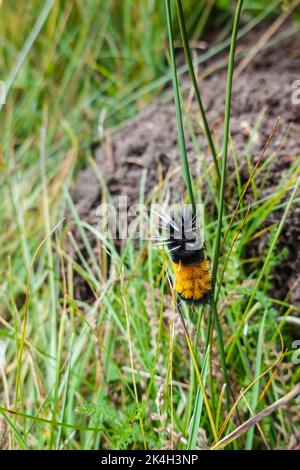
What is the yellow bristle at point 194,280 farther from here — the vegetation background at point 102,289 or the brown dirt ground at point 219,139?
the brown dirt ground at point 219,139

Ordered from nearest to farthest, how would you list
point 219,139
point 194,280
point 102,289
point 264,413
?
point 264,413, point 194,280, point 102,289, point 219,139

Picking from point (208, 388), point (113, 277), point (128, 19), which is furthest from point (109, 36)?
point (208, 388)

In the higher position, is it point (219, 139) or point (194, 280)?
point (219, 139)

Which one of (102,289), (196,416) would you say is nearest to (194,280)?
(196,416)

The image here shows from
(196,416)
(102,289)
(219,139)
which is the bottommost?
(196,416)

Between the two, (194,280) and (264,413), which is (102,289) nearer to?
(194,280)

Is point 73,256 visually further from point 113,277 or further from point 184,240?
point 184,240

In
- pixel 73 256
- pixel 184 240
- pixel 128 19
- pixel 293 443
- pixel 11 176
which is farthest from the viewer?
pixel 128 19
